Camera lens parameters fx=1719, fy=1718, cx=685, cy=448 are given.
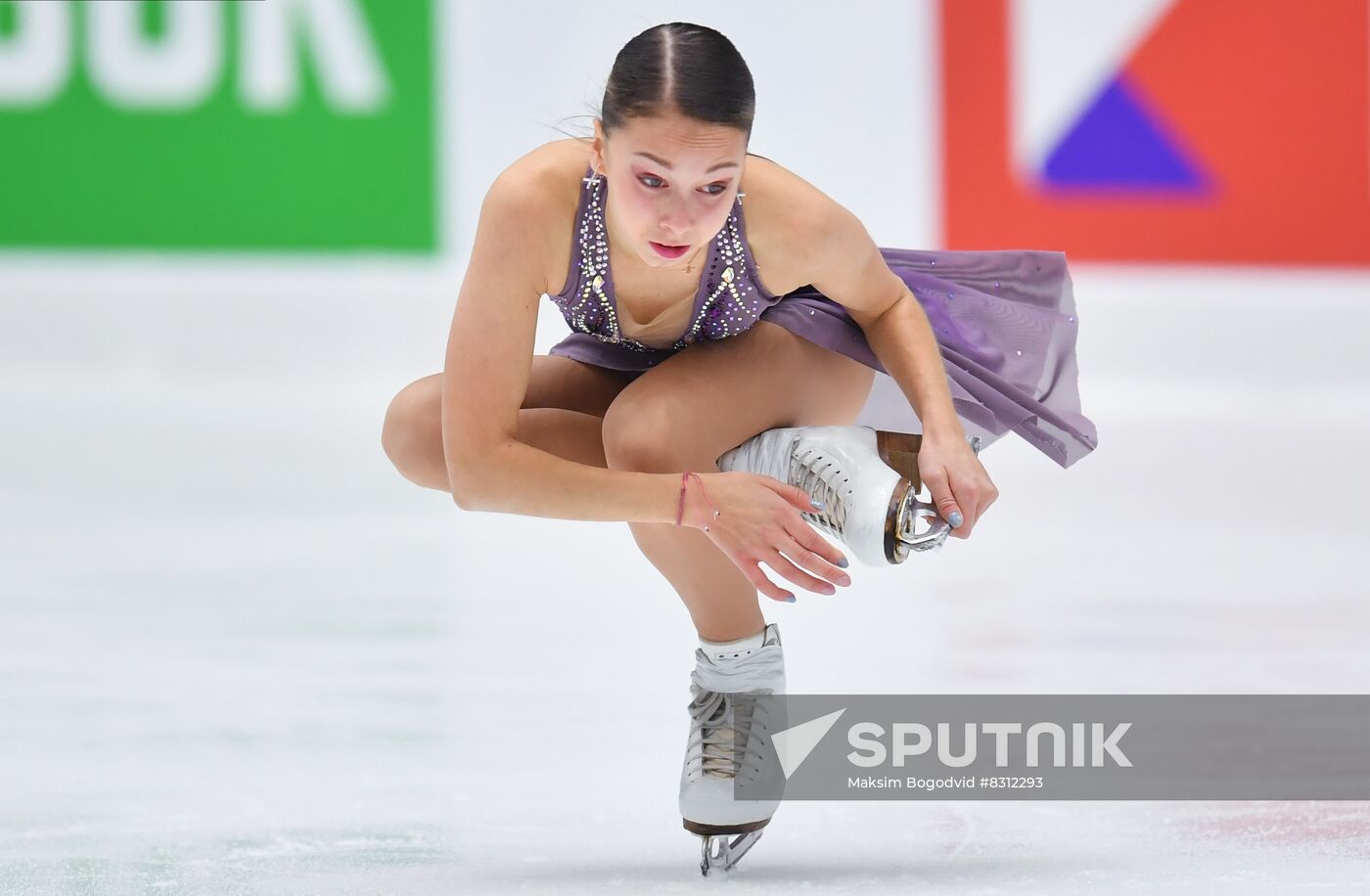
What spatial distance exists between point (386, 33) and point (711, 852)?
161 inches

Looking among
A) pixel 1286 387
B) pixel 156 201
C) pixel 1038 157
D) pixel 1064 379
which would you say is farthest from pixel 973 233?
pixel 1064 379

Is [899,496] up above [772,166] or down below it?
below

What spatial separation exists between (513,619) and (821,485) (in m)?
1.34

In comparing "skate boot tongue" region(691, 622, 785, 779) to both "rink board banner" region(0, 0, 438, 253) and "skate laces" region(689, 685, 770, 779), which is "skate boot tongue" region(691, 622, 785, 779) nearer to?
"skate laces" region(689, 685, 770, 779)

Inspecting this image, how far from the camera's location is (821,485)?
182cm

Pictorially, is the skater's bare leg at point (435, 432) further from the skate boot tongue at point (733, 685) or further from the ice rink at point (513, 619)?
the ice rink at point (513, 619)

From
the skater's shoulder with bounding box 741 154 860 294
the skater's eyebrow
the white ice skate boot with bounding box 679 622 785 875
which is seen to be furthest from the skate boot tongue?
the skater's eyebrow

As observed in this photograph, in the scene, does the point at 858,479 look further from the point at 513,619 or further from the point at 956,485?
the point at 513,619

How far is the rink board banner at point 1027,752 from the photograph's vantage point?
6.54 ft

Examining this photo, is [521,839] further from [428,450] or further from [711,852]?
[428,450]

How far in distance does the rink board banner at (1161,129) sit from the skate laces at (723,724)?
3.74 meters

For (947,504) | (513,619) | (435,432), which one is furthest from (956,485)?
(513,619)

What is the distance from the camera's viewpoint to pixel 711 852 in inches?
73.1

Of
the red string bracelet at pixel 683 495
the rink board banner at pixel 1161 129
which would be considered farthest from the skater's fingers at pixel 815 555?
the rink board banner at pixel 1161 129
